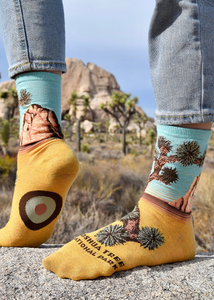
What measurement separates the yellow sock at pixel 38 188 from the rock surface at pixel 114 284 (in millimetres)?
198

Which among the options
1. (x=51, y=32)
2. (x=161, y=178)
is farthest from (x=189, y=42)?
(x=51, y=32)

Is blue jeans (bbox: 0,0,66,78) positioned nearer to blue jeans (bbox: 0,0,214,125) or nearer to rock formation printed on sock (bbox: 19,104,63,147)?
rock formation printed on sock (bbox: 19,104,63,147)

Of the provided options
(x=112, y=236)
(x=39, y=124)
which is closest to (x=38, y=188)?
(x=39, y=124)

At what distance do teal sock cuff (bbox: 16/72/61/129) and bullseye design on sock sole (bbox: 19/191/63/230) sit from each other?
1.01ft

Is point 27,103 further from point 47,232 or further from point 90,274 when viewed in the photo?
point 90,274

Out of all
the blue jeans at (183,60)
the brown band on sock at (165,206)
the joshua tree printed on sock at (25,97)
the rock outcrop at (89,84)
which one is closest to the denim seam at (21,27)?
the joshua tree printed on sock at (25,97)

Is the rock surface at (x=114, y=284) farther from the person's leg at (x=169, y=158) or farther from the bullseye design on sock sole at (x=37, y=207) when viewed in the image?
the bullseye design on sock sole at (x=37, y=207)

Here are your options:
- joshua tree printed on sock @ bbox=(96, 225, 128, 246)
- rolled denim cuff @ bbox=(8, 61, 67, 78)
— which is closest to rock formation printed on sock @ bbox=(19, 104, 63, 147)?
rolled denim cuff @ bbox=(8, 61, 67, 78)

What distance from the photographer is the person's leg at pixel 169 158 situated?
64cm

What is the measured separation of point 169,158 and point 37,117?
514 millimetres

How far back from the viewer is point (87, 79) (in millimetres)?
41312

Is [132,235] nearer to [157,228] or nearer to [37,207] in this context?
[157,228]

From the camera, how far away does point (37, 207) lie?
36.8 inches

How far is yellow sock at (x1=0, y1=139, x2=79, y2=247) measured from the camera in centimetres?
90
